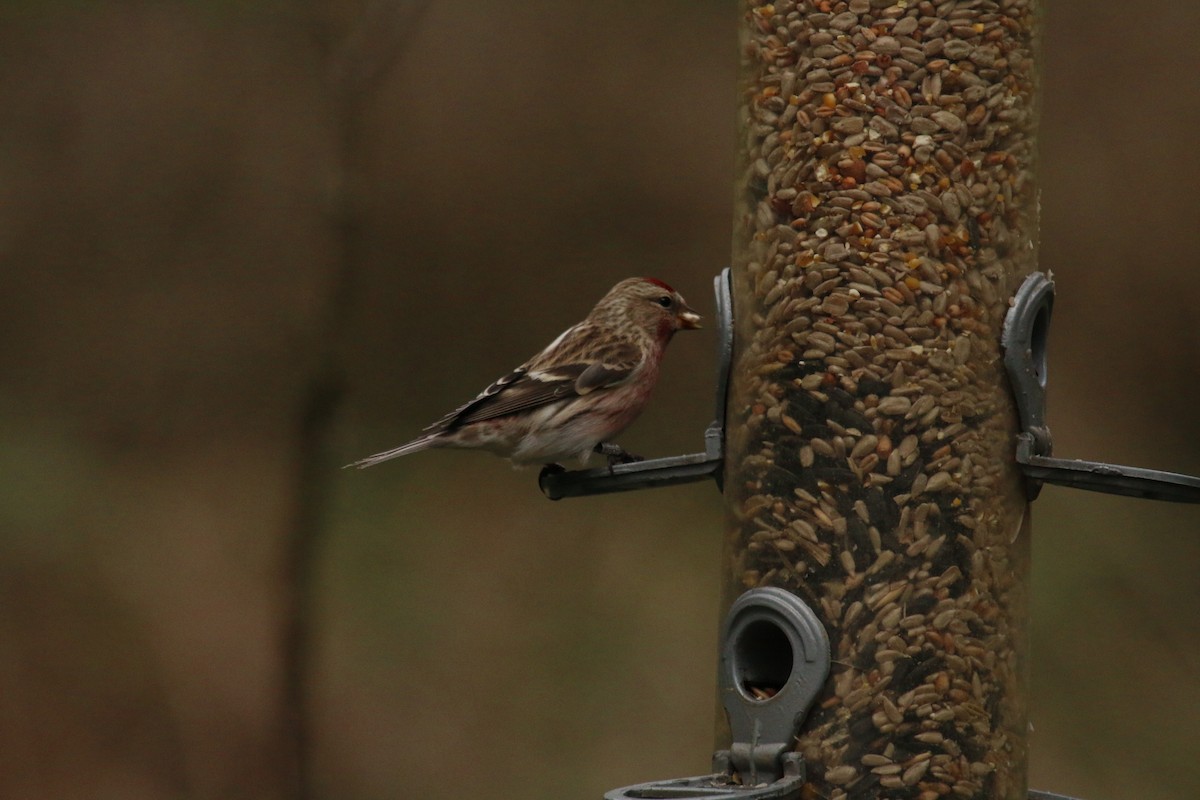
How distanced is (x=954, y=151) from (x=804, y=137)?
1.54 feet

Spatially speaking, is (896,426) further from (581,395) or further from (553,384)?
(553,384)

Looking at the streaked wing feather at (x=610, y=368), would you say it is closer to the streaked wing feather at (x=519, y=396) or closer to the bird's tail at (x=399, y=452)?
the streaked wing feather at (x=519, y=396)

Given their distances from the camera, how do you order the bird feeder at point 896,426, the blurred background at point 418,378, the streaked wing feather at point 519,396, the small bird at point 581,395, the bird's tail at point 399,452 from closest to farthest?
the bird feeder at point 896,426, the bird's tail at point 399,452, the small bird at point 581,395, the streaked wing feather at point 519,396, the blurred background at point 418,378

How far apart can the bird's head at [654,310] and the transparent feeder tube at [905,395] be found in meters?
2.09

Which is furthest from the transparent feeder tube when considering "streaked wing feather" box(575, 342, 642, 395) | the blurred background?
the blurred background

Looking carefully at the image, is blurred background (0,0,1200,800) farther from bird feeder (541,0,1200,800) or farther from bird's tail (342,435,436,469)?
bird feeder (541,0,1200,800)

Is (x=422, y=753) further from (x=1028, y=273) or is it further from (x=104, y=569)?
(x=1028, y=273)

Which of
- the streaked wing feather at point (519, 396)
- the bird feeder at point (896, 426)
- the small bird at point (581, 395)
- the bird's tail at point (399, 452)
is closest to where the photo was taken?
the bird feeder at point (896, 426)

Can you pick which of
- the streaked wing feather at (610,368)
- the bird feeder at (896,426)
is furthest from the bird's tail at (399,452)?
the bird feeder at (896,426)

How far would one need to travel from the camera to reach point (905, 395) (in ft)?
17.5

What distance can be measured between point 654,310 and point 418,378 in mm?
5273

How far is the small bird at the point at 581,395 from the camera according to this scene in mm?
7414

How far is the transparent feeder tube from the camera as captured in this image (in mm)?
5238

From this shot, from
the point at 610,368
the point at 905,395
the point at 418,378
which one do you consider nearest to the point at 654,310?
the point at 610,368
